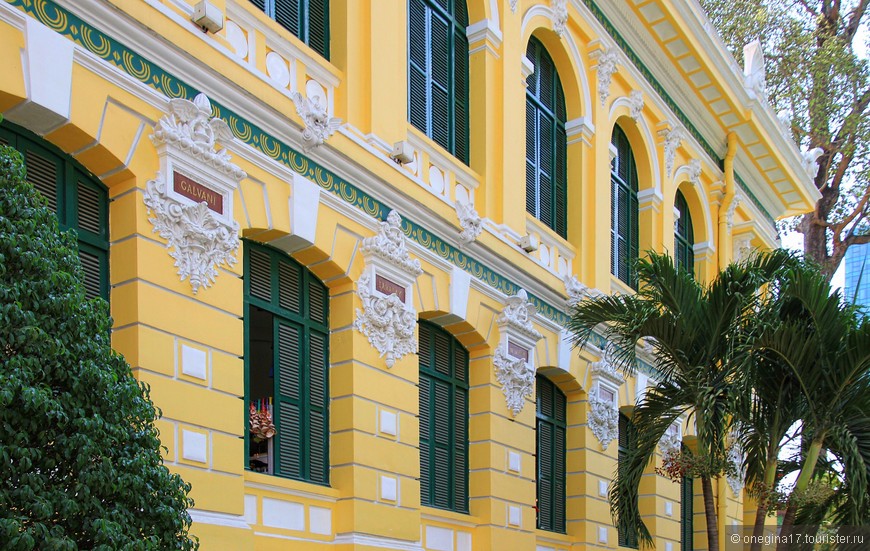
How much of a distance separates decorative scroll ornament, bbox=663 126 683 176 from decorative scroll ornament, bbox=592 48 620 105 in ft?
8.65

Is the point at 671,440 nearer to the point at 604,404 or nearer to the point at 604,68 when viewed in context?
the point at 604,404

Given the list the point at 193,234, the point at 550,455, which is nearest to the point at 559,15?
the point at 550,455

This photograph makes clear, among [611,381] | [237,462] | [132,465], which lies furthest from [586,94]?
[132,465]

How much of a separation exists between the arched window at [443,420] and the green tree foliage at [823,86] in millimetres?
17107

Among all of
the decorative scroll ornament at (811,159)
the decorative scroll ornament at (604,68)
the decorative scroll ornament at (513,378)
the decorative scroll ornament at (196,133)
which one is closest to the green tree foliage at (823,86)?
the decorative scroll ornament at (811,159)

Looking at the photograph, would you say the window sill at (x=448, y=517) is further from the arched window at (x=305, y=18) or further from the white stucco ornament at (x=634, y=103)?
the white stucco ornament at (x=634, y=103)

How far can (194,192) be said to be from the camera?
941 centimetres

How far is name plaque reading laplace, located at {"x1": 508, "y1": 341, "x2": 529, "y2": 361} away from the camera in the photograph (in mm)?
14328

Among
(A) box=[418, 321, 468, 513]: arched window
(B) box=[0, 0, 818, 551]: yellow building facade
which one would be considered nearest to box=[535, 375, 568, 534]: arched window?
(B) box=[0, 0, 818, 551]: yellow building facade

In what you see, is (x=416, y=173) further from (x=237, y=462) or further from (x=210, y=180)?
(x=237, y=462)

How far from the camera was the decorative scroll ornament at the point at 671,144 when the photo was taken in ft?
66.8

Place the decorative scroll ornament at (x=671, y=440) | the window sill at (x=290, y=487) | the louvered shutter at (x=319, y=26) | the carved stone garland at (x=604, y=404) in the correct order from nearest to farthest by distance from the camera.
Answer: the window sill at (x=290, y=487), the louvered shutter at (x=319, y=26), the carved stone garland at (x=604, y=404), the decorative scroll ornament at (x=671, y=440)

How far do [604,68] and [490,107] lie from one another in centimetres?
397

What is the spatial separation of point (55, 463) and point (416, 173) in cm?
733
